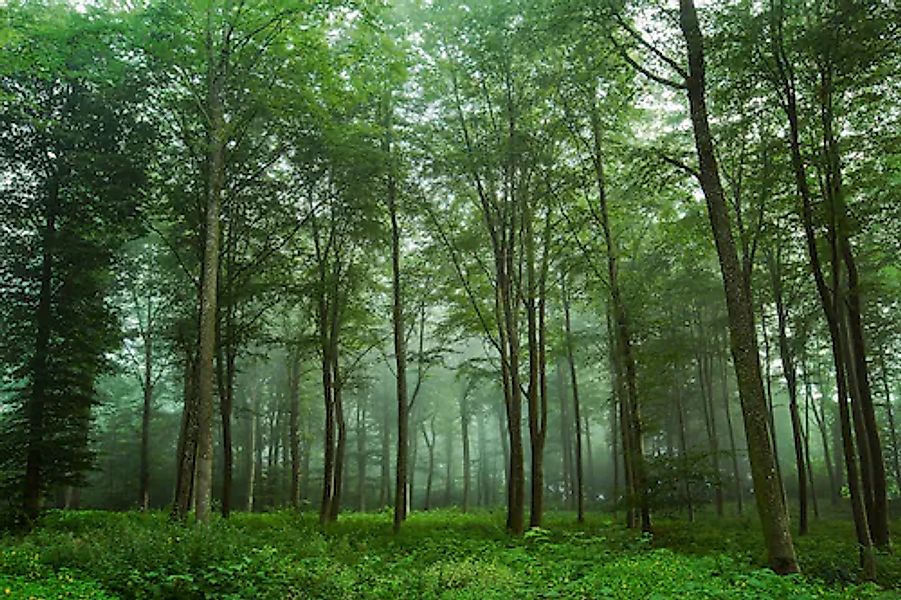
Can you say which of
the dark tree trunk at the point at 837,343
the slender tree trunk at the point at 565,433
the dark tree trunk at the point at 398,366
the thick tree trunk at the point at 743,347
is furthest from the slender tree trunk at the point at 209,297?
the slender tree trunk at the point at 565,433

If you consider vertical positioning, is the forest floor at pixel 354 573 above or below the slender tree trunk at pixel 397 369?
below

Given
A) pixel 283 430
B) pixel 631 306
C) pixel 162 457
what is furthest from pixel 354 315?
pixel 162 457

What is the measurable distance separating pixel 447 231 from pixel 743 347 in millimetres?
10615

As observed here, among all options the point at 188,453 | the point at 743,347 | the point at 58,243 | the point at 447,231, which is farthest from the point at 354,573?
the point at 58,243

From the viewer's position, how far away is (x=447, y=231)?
18297 millimetres

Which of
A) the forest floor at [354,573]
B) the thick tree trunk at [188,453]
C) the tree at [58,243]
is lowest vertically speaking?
the forest floor at [354,573]

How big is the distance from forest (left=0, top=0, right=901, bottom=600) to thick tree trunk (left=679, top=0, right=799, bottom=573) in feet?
0.14

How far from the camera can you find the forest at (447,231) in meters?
9.04

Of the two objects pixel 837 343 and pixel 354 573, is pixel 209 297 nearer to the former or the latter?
pixel 354 573

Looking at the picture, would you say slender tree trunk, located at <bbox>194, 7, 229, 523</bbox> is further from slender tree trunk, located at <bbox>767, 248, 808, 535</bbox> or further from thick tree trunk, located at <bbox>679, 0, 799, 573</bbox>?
slender tree trunk, located at <bbox>767, 248, 808, 535</bbox>

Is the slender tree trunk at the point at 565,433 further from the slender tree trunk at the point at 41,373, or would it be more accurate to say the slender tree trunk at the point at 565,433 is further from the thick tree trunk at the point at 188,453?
the slender tree trunk at the point at 41,373

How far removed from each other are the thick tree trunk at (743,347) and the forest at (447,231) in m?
0.04

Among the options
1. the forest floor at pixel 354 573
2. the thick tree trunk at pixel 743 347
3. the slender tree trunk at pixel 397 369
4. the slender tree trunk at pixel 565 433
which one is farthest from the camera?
the slender tree trunk at pixel 565 433

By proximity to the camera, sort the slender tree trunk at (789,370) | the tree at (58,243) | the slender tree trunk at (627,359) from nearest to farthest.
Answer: the slender tree trunk at (627,359) < the tree at (58,243) < the slender tree trunk at (789,370)
